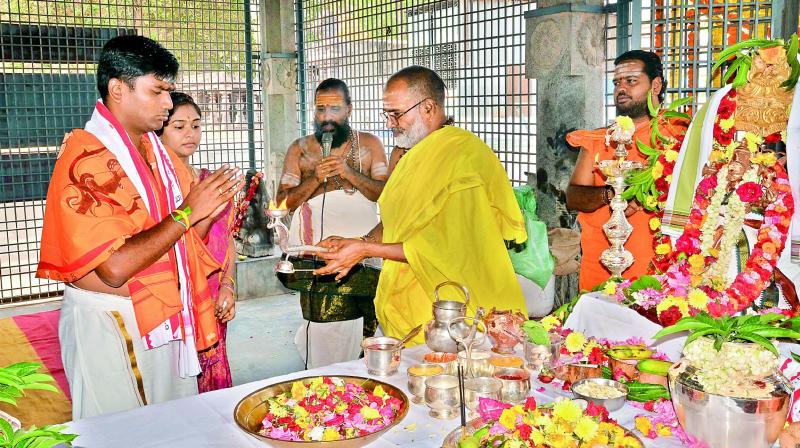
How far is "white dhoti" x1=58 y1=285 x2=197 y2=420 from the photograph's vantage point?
3.05 meters

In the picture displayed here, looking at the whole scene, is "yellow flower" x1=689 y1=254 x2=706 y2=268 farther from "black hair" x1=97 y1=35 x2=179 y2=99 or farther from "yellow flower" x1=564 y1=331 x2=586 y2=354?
"black hair" x1=97 y1=35 x2=179 y2=99

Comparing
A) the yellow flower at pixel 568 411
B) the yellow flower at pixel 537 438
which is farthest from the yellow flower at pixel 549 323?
the yellow flower at pixel 537 438

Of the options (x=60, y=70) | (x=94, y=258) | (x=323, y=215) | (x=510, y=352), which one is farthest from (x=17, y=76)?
(x=510, y=352)

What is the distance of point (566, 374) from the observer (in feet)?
8.50

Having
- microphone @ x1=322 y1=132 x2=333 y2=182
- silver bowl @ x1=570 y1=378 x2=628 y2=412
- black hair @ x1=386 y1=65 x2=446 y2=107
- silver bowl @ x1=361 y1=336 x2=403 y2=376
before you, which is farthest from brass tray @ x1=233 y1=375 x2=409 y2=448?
microphone @ x1=322 y1=132 x2=333 y2=182

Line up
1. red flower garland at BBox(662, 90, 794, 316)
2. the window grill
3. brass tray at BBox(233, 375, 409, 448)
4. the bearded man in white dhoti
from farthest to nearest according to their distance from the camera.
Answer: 1. the bearded man in white dhoti
2. the window grill
3. red flower garland at BBox(662, 90, 794, 316)
4. brass tray at BBox(233, 375, 409, 448)

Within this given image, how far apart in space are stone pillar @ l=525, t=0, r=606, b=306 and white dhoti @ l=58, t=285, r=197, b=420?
355 cm

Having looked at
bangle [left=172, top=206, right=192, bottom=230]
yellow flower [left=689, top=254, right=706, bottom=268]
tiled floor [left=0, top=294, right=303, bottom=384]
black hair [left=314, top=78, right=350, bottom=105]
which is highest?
black hair [left=314, top=78, right=350, bottom=105]

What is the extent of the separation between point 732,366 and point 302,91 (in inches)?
306

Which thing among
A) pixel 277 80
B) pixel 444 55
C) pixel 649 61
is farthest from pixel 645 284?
pixel 277 80

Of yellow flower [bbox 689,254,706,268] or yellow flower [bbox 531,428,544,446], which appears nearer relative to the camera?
yellow flower [bbox 531,428,544,446]

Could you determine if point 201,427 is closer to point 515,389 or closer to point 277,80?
point 515,389

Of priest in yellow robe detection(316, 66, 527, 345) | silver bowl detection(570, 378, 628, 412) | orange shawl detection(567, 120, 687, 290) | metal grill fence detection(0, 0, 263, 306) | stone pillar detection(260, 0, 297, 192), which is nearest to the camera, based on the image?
silver bowl detection(570, 378, 628, 412)

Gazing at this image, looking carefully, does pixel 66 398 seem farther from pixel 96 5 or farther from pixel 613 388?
pixel 96 5
